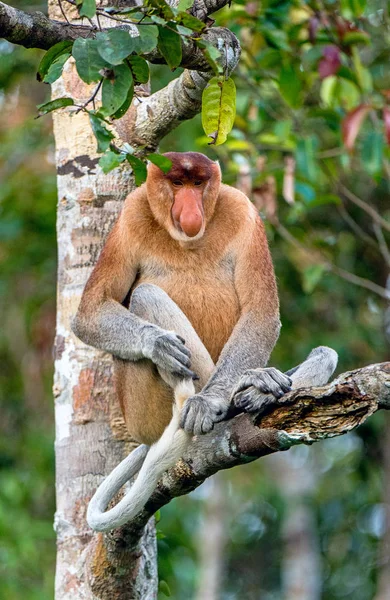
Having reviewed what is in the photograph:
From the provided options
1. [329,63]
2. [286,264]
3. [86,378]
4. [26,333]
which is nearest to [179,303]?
[86,378]

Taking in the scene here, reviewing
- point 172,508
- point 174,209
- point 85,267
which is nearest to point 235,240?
point 174,209

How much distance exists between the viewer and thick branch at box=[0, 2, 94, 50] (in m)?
2.19

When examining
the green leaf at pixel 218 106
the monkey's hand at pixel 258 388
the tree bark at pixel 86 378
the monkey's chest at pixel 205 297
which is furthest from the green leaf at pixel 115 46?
the monkey's chest at pixel 205 297

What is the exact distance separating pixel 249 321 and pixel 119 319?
443mm

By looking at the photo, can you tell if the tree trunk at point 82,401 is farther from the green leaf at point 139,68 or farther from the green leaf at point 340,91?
the green leaf at point 340,91

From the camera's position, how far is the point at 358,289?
22.3 feet

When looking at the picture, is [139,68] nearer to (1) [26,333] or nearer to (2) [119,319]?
(2) [119,319]

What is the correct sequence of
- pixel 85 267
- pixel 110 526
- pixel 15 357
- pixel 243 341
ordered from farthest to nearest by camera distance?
pixel 15 357 → pixel 85 267 → pixel 243 341 → pixel 110 526

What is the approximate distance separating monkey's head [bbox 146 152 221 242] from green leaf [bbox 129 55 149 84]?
0.85 metres

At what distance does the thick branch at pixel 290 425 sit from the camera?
202 centimetres

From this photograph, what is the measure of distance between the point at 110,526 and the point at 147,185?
117cm

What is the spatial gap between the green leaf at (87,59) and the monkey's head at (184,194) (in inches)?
41.6

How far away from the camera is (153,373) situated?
3.03 meters

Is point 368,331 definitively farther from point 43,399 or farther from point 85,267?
point 85,267
